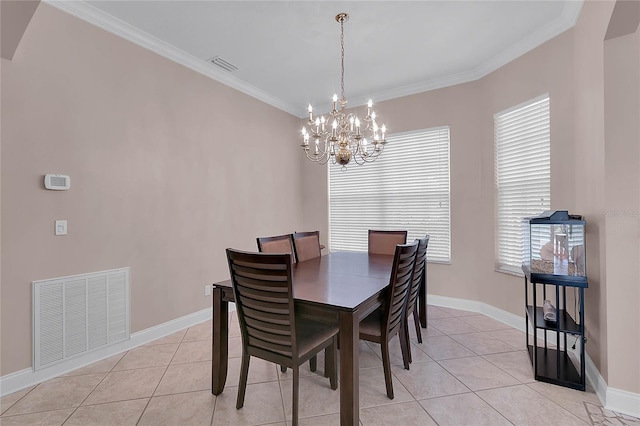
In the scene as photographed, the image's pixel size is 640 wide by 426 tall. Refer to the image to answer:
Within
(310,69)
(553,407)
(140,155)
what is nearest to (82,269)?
(140,155)

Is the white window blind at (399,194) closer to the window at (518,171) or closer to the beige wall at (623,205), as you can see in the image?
the window at (518,171)

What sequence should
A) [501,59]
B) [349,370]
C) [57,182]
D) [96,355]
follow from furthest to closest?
[501,59] < [96,355] < [57,182] < [349,370]

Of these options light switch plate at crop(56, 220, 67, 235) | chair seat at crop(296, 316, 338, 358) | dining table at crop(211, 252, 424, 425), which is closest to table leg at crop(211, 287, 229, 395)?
dining table at crop(211, 252, 424, 425)

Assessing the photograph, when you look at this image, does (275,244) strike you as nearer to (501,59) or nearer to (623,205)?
(623,205)

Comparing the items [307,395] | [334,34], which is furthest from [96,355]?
[334,34]

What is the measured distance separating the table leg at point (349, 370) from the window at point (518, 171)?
8.22ft

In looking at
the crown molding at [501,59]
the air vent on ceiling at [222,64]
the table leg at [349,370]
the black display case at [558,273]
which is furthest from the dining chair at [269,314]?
the crown molding at [501,59]

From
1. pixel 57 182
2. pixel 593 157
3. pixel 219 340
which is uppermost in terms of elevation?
pixel 593 157

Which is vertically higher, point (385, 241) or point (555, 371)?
point (385, 241)

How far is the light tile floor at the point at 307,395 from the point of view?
181 centimetres

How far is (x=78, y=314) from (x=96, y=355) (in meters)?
0.41

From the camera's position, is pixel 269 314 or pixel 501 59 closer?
pixel 269 314

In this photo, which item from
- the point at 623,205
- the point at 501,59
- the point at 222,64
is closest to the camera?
the point at 623,205

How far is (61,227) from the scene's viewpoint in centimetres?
232
